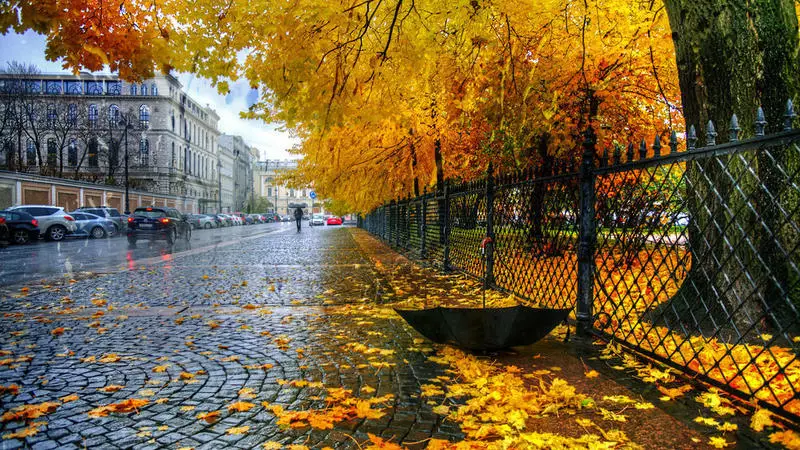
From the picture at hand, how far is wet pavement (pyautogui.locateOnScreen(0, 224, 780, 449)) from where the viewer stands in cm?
294

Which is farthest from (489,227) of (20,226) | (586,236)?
(20,226)

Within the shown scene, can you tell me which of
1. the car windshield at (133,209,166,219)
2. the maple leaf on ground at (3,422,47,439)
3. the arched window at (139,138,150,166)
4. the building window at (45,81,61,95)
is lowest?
the maple leaf on ground at (3,422,47,439)

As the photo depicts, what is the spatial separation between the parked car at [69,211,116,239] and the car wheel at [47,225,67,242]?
1.87 metres

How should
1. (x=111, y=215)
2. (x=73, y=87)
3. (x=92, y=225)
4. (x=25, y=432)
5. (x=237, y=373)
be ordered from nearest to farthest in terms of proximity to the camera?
(x=25, y=432)
(x=237, y=373)
(x=92, y=225)
(x=111, y=215)
(x=73, y=87)

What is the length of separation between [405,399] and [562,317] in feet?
5.25

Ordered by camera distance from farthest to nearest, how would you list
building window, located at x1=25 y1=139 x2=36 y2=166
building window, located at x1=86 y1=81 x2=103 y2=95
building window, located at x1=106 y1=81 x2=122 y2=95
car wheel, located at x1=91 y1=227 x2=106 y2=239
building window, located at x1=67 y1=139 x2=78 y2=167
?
building window, located at x1=106 y1=81 x2=122 y2=95, building window, located at x1=86 y1=81 x2=103 y2=95, building window, located at x1=67 y1=139 x2=78 y2=167, building window, located at x1=25 y1=139 x2=36 y2=166, car wheel, located at x1=91 y1=227 x2=106 y2=239

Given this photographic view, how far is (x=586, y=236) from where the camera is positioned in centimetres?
502

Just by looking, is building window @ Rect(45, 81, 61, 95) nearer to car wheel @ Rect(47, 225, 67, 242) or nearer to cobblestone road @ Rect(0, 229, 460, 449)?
car wheel @ Rect(47, 225, 67, 242)

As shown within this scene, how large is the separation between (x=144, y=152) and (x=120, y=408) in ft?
243

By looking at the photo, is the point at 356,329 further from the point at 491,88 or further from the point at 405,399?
the point at 491,88

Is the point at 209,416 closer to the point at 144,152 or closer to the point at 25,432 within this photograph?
the point at 25,432

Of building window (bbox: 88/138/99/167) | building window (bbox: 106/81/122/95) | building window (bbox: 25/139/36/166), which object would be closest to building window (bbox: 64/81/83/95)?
building window (bbox: 88/138/99/167)

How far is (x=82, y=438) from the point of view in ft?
9.38

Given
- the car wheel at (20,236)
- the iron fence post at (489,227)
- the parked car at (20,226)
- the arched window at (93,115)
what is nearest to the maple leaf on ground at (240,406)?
the iron fence post at (489,227)
